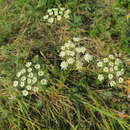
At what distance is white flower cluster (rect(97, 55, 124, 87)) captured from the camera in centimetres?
283

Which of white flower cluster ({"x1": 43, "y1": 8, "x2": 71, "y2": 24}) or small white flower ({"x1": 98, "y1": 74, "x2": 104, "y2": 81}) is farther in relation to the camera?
white flower cluster ({"x1": 43, "y1": 8, "x2": 71, "y2": 24})

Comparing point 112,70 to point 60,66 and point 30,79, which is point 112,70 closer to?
point 60,66

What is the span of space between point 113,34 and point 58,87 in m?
0.99

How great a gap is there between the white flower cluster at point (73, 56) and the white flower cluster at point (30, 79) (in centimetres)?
26

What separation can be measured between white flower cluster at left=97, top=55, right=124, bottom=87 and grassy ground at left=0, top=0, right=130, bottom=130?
9cm

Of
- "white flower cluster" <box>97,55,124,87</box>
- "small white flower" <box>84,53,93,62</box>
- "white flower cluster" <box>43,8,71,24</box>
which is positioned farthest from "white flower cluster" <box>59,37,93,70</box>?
"white flower cluster" <box>43,8,71,24</box>

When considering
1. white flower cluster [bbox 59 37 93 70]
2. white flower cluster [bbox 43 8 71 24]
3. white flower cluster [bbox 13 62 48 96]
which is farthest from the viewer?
white flower cluster [bbox 43 8 71 24]

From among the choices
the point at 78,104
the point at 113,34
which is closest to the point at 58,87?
the point at 78,104

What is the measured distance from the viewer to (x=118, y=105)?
9.43ft

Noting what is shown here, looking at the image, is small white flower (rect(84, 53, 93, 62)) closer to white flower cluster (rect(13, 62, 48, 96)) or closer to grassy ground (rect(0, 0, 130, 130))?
grassy ground (rect(0, 0, 130, 130))

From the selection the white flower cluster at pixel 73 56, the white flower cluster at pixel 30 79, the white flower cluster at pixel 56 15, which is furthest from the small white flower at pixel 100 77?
the white flower cluster at pixel 56 15

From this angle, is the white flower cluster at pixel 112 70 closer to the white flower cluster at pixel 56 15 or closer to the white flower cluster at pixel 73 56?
the white flower cluster at pixel 73 56

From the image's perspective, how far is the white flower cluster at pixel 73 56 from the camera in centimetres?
288

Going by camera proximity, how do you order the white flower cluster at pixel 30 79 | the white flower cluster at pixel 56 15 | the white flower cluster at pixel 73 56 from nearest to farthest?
the white flower cluster at pixel 30 79
the white flower cluster at pixel 73 56
the white flower cluster at pixel 56 15
